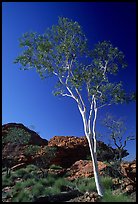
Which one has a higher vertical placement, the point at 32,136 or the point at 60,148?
the point at 32,136

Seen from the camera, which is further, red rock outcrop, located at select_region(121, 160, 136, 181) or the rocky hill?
the rocky hill

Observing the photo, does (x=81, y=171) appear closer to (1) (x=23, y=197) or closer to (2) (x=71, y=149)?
(1) (x=23, y=197)

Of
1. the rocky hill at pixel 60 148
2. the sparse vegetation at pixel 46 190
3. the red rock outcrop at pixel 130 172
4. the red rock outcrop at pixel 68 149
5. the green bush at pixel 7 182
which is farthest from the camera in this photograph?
the red rock outcrop at pixel 68 149

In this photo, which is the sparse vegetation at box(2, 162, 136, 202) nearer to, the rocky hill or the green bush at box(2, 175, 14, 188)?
the green bush at box(2, 175, 14, 188)

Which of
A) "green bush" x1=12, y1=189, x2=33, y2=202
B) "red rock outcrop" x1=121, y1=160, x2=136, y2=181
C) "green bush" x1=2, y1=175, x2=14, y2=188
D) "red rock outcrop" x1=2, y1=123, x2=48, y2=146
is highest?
"red rock outcrop" x1=2, y1=123, x2=48, y2=146

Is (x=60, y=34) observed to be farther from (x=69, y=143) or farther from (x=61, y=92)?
(x=69, y=143)

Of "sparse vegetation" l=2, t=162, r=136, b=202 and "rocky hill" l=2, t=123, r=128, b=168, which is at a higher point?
"rocky hill" l=2, t=123, r=128, b=168

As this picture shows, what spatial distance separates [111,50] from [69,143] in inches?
692

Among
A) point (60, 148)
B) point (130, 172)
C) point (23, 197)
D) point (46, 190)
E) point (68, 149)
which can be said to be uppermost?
point (60, 148)

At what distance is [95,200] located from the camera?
10.6 meters

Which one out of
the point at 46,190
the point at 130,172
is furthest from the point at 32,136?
the point at 46,190

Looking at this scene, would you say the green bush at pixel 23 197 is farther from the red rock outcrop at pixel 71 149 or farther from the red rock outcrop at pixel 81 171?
the red rock outcrop at pixel 71 149

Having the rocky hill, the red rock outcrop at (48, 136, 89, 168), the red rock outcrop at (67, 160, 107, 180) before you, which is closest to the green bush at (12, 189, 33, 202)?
the red rock outcrop at (67, 160, 107, 180)

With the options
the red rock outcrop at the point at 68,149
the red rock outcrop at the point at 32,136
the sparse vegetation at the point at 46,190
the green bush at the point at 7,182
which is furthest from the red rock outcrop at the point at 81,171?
the red rock outcrop at the point at 32,136
